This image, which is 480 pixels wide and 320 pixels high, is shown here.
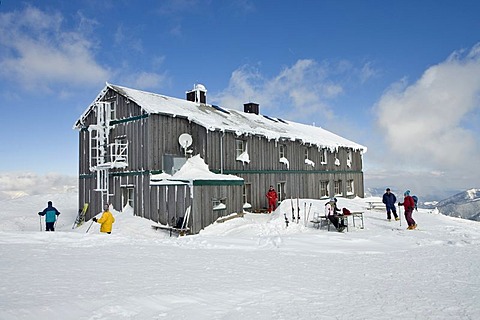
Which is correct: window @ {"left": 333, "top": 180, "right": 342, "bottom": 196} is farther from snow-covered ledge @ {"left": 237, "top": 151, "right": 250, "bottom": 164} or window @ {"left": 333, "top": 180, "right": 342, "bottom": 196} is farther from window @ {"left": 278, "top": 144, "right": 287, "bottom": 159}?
snow-covered ledge @ {"left": 237, "top": 151, "right": 250, "bottom": 164}

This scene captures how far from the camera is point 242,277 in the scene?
341 inches

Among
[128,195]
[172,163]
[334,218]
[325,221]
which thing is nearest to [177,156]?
[172,163]

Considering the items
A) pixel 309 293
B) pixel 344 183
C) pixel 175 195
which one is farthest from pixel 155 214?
pixel 344 183

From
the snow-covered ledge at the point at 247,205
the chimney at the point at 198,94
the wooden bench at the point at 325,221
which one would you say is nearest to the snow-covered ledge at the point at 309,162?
the snow-covered ledge at the point at 247,205

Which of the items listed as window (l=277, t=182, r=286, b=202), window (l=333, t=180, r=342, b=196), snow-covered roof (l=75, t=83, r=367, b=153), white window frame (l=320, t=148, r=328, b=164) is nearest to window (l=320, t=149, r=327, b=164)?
white window frame (l=320, t=148, r=328, b=164)

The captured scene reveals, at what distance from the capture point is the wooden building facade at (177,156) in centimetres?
2020

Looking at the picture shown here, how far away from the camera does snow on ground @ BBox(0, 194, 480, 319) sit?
6312mm

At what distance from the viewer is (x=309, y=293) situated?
24.0 ft

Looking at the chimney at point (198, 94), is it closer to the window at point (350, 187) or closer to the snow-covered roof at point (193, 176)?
the snow-covered roof at point (193, 176)

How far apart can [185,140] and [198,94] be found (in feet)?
26.1

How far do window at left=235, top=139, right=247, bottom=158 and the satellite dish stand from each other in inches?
127

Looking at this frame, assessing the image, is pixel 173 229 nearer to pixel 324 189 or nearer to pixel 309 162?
pixel 309 162

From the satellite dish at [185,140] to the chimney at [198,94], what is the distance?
752 cm

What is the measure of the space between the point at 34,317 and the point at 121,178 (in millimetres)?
18155
